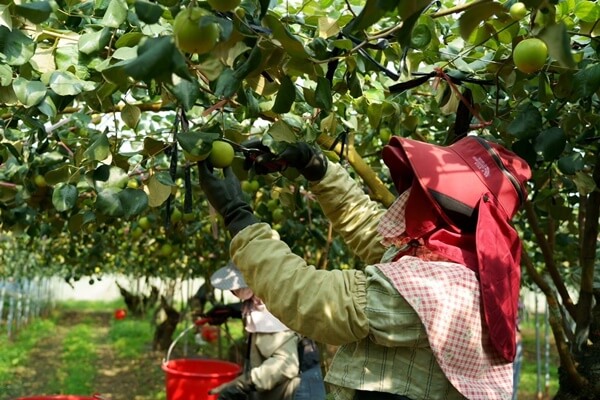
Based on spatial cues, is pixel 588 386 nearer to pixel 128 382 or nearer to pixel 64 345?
pixel 128 382

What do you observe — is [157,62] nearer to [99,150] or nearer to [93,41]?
[93,41]

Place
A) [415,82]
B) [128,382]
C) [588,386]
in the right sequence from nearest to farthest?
[415,82] → [588,386] → [128,382]

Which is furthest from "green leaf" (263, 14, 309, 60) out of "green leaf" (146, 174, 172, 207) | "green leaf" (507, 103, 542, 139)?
"green leaf" (507, 103, 542, 139)

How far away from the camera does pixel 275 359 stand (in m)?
3.96

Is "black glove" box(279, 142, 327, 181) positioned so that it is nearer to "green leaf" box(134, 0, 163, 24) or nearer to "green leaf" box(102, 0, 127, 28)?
"green leaf" box(102, 0, 127, 28)

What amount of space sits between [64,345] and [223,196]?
12.0 metres

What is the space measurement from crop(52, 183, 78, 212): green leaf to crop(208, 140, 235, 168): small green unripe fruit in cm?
45

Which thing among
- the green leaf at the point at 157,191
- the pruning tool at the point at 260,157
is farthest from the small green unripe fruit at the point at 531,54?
the green leaf at the point at 157,191

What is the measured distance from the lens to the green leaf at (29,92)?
1595 mm

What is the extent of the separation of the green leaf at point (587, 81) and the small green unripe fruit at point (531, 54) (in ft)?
0.60

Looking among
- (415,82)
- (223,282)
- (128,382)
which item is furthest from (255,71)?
(128,382)

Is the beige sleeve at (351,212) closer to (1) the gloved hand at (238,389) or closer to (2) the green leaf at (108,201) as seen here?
(2) the green leaf at (108,201)

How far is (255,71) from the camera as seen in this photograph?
138cm

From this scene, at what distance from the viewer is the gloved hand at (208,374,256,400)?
391cm
